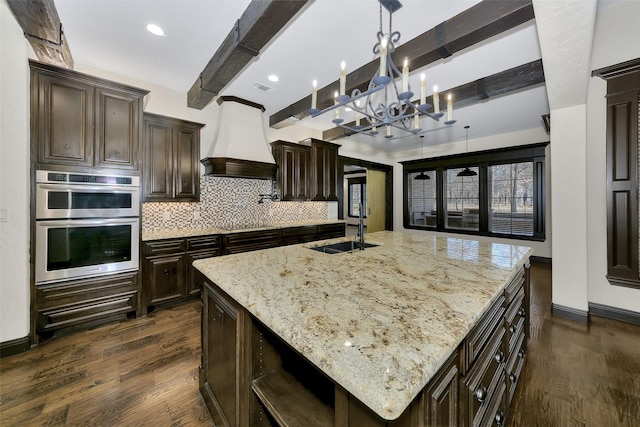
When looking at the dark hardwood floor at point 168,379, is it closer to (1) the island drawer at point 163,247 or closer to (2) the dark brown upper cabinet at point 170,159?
(1) the island drawer at point 163,247

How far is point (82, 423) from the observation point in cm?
149

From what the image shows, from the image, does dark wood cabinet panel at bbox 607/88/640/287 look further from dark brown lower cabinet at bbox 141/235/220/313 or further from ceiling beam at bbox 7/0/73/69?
ceiling beam at bbox 7/0/73/69

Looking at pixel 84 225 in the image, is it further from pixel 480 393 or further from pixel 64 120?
pixel 480 393

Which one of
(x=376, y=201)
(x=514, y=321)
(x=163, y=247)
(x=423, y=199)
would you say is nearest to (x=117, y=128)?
(x=163, y=247)

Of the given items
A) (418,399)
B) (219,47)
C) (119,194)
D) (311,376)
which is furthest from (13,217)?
(418,399)

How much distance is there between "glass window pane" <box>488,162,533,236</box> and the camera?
17.4 ft

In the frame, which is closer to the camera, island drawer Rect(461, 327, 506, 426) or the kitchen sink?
island drawer Rect(461, 327, 506, 426)

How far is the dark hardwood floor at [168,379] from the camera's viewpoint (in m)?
1.55

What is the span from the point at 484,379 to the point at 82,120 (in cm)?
381

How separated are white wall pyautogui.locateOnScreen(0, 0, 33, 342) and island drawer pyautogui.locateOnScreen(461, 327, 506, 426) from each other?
3.37 metres

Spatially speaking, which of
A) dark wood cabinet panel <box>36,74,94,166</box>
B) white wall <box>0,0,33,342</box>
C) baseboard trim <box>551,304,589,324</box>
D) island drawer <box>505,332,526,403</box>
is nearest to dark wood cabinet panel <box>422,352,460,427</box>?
island drawer <box>505,332,526,403</box>

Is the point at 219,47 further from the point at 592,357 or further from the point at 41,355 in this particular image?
the point at 592,357

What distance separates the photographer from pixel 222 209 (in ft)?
13.0

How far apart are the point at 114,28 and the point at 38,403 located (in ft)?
10.00
